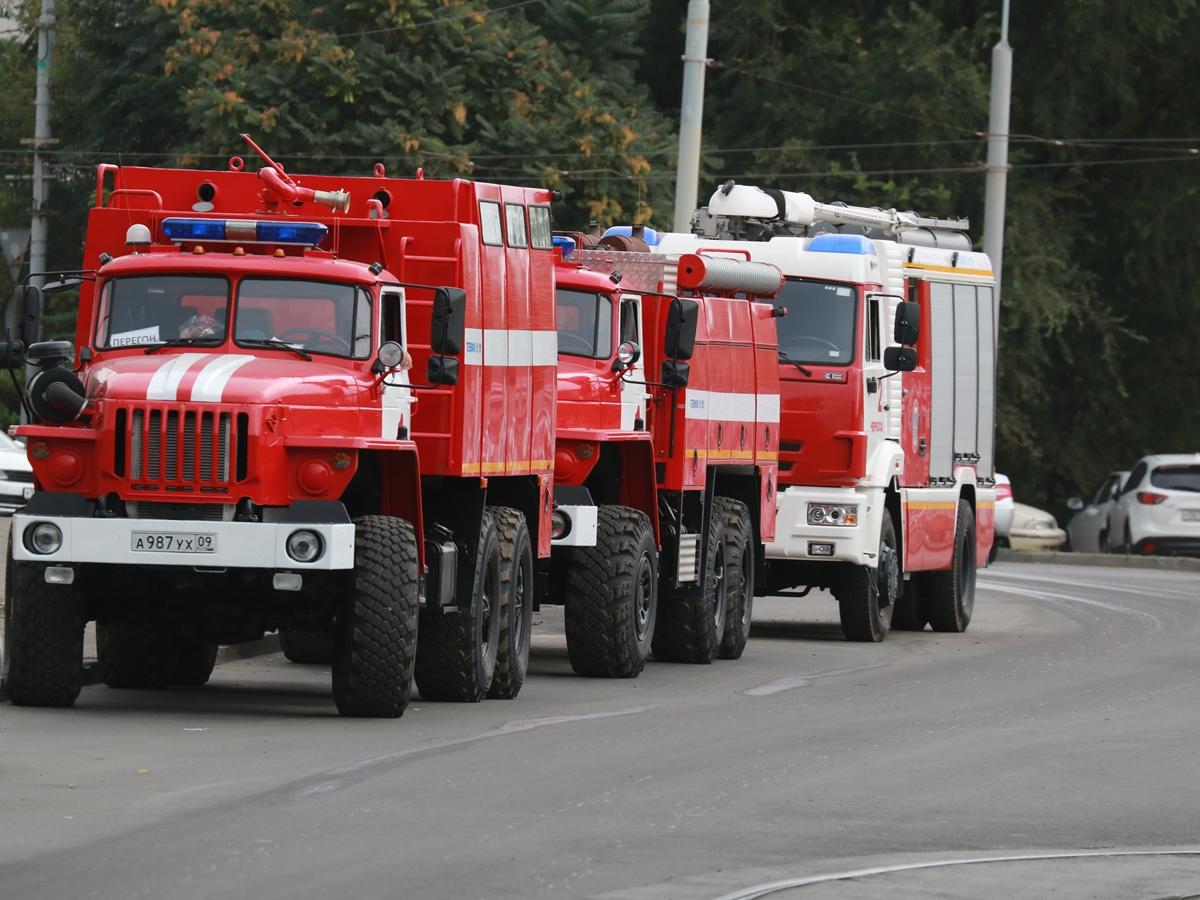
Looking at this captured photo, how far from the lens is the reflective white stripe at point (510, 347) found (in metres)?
16.9

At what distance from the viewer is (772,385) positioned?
903 inches

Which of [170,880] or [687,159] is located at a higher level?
[687,159]

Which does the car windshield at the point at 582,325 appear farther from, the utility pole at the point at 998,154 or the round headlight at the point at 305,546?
the utility pole at the point at 998,154

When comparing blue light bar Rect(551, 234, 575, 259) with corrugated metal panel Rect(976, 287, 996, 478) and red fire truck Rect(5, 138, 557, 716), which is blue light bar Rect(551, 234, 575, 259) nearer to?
red fire truck Rect(5, 138, 557, 716)

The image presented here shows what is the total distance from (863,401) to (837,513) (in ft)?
3.06

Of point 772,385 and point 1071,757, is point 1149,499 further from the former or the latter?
point 1071,757

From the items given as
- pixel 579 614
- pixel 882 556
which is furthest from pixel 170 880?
pixel 882 556

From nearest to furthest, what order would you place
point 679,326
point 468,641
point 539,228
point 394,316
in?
point 394,316 < point 468,641 < point 539,228 < point 679,326

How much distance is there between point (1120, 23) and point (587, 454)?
3066cm

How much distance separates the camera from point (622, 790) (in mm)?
12781

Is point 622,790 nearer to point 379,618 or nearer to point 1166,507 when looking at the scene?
point 379,618

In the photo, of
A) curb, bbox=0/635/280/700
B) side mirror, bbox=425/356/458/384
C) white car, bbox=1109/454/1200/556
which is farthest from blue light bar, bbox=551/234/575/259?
white car, bbox=1109/454/1200/556

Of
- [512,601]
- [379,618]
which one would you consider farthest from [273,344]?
[512,601]

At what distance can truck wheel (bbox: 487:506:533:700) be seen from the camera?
17391 millimetres
